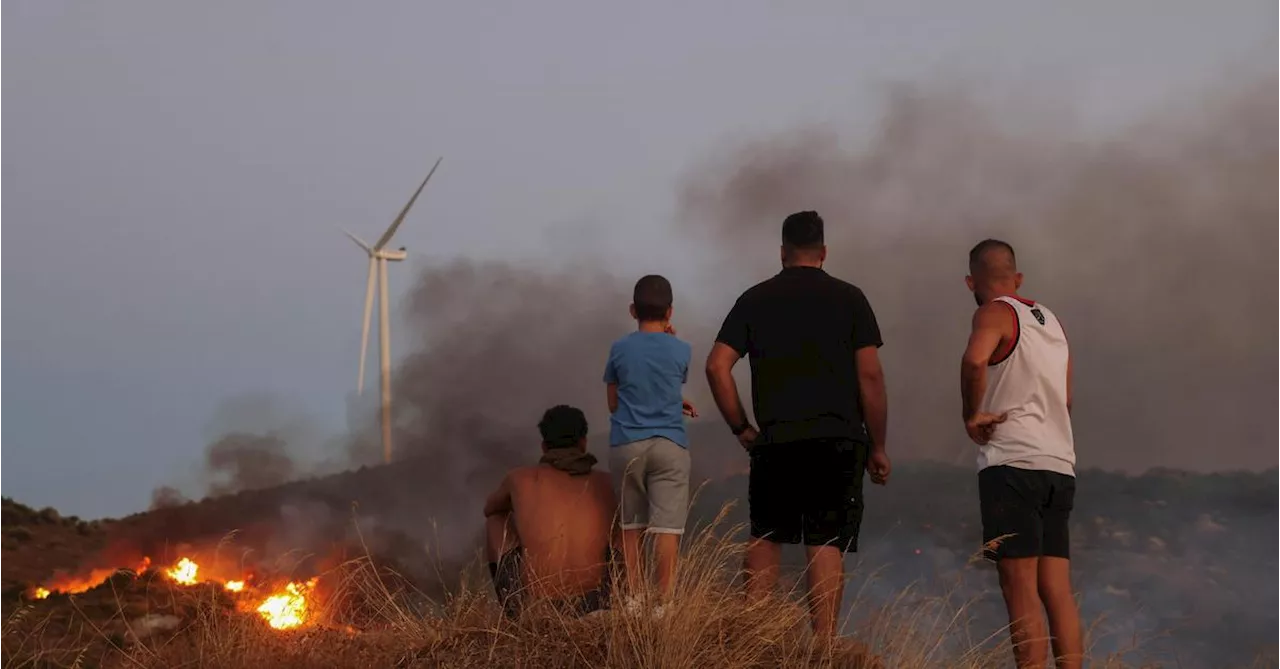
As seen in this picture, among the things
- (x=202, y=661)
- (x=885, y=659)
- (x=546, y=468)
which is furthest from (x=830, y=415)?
(x=202, y=661)

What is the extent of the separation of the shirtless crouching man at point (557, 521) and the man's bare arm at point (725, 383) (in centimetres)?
135

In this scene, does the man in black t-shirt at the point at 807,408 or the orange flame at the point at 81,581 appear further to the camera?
the orange flame at the point at 81,581

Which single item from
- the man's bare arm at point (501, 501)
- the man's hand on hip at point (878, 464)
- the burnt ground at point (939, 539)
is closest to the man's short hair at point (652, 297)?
the man's bare arm at point (501, 501)

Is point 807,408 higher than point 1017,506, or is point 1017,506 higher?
point 807,408

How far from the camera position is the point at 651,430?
10.3 meters

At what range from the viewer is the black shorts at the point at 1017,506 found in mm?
8789

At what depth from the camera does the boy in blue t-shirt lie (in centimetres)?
1025

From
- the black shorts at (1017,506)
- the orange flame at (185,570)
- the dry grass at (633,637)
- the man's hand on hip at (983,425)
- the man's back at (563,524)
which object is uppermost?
the man's hand on hip at (983,425)

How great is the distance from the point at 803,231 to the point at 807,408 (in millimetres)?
1343

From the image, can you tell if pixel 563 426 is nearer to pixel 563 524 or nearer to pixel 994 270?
pixel 563 524

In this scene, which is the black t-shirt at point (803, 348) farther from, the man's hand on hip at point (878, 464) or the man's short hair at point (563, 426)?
the man's short hair at point (563, 426)

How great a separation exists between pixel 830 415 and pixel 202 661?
16.3ft

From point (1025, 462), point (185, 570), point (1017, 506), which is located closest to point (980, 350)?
Result: point (1025, 462)

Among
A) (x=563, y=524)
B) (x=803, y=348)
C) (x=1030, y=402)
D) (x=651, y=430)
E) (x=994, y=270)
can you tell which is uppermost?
(x=994, y=270)
